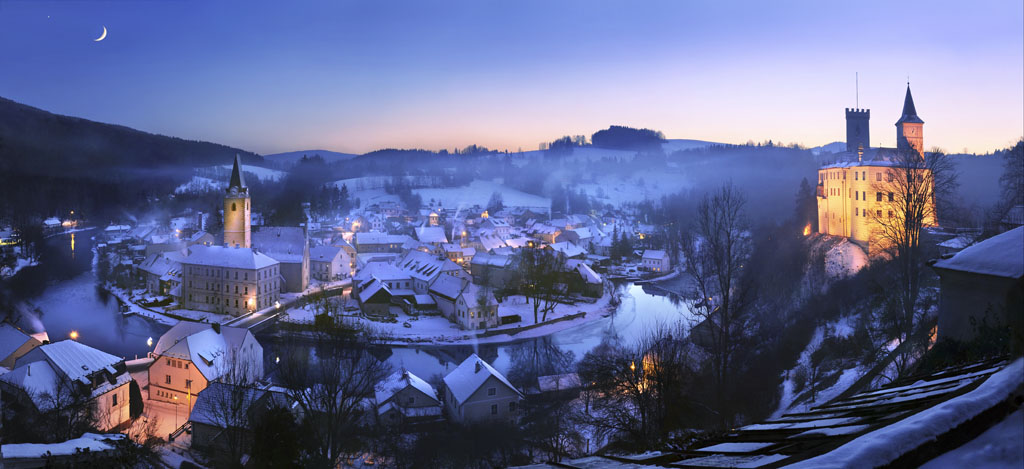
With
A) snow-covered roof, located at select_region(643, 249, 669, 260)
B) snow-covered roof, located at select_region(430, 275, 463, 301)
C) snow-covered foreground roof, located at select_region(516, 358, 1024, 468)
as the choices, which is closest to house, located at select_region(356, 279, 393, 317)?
snow-covered roof, located at select_region(430, 275, 463, 301)

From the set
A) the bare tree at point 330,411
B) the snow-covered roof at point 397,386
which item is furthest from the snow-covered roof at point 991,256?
the snow-covered roof at point 397,386

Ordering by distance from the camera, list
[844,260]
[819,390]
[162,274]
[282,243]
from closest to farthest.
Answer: [819,390] → [844,260] → [162,274] → [282,243]

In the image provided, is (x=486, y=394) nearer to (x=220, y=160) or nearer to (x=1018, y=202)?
(x=1018, y=202)

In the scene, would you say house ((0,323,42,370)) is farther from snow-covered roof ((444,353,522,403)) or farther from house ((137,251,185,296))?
house ((137,251,185,296))

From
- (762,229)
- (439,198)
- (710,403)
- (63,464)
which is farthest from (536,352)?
A: (439,198)

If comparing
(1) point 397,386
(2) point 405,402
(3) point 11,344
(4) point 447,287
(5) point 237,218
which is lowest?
(2) point 405,402

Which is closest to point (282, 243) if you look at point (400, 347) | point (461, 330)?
point (461, 330)

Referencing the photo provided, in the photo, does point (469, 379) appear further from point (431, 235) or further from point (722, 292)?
point (431, 235)
